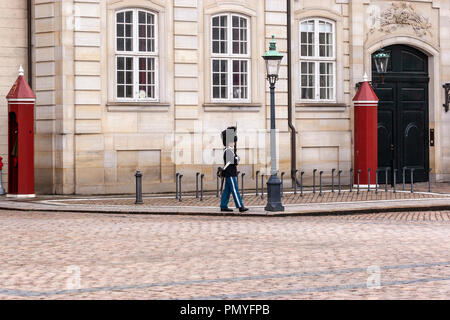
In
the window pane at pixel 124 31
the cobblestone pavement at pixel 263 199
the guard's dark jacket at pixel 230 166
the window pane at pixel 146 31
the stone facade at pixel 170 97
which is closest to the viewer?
the guard's dark jacket at pixel 230 166

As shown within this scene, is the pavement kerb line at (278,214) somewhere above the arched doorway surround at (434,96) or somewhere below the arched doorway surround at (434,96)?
below

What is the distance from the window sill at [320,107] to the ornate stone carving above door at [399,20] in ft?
7.87

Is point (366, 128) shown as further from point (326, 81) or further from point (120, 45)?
point (120, 45)

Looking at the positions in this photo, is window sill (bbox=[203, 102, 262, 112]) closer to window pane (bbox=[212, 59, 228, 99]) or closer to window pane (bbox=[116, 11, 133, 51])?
window pane (bbox=[212, 59, 228, 99])

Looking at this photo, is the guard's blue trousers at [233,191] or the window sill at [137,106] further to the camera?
the window sill at [137,106]

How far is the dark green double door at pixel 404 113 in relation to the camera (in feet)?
94.0

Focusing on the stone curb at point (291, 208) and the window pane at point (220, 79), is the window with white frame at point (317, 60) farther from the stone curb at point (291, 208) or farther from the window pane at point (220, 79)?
the stone curb at point (291, 208)

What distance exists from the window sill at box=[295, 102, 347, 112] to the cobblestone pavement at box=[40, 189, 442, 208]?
315 cm

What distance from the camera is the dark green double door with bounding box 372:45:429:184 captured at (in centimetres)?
2866

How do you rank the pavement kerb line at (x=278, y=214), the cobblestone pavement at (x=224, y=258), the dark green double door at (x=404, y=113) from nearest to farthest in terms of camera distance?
the cobblestone pavement at (x=224, y=258) → the pavement kerb line at (x=278, y=214) → the dark green double door at (x=404, y=113)

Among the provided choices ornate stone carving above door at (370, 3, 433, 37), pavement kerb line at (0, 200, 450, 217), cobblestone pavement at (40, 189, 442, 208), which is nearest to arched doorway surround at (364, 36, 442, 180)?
ornate stone carving above door at (370, 3, 433, 37)

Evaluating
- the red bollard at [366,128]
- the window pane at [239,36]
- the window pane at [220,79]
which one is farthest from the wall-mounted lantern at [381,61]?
the window pane at [220,79]

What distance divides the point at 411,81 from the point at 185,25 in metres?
7.22

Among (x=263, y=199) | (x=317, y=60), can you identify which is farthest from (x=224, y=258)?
(x=317, y=60)
